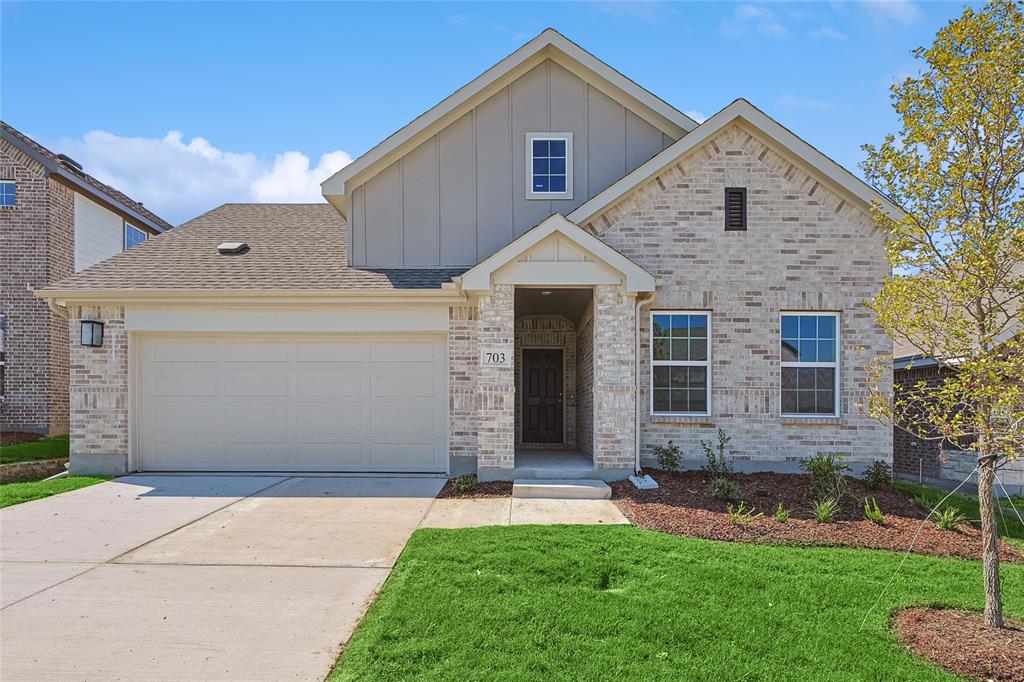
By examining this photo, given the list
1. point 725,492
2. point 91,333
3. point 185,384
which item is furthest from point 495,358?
point 91,333

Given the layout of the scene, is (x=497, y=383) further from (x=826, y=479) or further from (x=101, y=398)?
(x=101, y=398)

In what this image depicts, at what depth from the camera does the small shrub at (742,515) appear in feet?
22.8

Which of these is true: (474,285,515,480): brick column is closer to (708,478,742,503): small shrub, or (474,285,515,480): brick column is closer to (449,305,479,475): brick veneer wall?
(449,305,479,475): brick veneer wall

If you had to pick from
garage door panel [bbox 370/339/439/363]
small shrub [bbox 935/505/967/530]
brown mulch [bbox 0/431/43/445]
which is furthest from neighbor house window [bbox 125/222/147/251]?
small shrub [bbox 935/505/967/530]

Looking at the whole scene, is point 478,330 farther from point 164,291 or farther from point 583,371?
point 164,291

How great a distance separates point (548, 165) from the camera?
456 inches

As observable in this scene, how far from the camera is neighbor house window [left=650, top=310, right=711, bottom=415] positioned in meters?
10.2

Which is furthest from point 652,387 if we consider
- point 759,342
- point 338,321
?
point 338,321

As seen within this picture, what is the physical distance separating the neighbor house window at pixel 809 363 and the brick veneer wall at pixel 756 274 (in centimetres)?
19

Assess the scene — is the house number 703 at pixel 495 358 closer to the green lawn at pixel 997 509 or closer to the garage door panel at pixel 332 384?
the garage door panel at pixel 332 384

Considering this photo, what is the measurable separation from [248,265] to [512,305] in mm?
5088

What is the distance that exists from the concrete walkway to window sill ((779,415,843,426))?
150 inches

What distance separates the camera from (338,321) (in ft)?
34.3

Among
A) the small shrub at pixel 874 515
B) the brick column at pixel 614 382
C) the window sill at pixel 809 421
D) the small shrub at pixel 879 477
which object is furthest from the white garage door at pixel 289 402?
the small shrub at pixel 879 477
